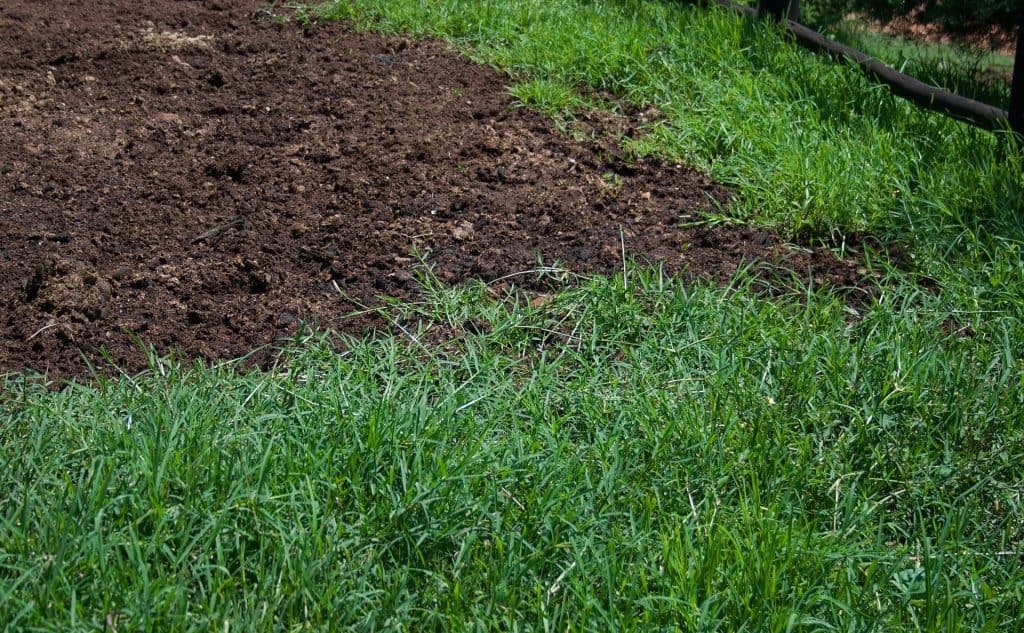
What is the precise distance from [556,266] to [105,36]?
3383 mm

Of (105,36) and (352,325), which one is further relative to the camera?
(105,36)

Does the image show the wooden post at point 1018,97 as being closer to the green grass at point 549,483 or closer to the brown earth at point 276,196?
the brown earth at point 276,196

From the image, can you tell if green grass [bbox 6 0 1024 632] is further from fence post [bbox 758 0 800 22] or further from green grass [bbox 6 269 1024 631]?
fence post [bbox 758 0 800 22]

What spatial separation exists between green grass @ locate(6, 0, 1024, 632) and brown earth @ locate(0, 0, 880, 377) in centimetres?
23

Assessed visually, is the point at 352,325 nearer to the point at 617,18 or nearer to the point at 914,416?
the point at 914,416

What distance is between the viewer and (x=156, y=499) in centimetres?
236

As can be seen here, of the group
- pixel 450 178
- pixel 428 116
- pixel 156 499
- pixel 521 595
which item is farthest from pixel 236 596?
pixel 428 116

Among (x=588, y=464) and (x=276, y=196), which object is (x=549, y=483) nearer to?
(x=588, y=464)

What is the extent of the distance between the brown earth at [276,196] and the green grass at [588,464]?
0.23 metres

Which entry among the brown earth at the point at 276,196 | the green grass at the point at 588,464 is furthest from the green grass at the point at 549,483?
the brown earth at the point at 276,196

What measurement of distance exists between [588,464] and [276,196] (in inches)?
84.2

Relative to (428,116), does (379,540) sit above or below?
below

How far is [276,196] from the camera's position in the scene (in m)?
4.19

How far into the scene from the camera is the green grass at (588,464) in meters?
2.22
